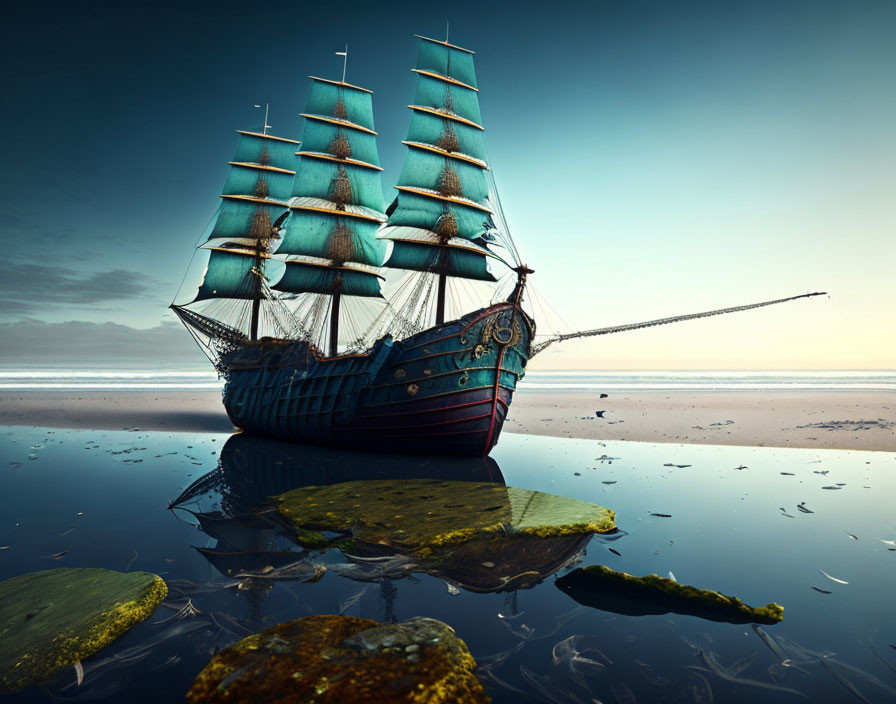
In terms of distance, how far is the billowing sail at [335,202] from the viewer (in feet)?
99.8

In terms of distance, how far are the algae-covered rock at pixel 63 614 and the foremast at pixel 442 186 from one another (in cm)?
1956

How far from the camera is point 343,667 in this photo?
3.98 metres

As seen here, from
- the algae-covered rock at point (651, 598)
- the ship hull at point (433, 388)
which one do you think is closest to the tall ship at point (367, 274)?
the ship hull at point (433, 388)

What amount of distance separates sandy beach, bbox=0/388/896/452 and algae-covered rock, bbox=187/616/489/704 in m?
16.9

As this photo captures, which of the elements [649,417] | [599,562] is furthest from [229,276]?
[599,562]

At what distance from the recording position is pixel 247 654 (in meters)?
4.20

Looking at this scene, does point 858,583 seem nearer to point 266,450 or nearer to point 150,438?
point 266,450

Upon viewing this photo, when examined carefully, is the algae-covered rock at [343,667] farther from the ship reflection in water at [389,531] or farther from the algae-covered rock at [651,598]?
the algae-covered rock at [651,598]

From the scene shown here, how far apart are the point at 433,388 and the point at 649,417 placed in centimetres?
1520

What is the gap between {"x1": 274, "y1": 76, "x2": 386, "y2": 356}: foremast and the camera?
1197 inches

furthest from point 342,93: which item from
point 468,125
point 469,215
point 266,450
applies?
point 266,450

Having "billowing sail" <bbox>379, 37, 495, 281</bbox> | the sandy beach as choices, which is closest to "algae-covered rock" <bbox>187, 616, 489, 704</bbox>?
the sandy beach

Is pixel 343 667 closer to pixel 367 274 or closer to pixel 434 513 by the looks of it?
pixel 434 513

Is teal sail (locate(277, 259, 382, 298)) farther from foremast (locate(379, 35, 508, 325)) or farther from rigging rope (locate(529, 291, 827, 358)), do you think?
rigging rope (locate(529, 291, 827, 358))
